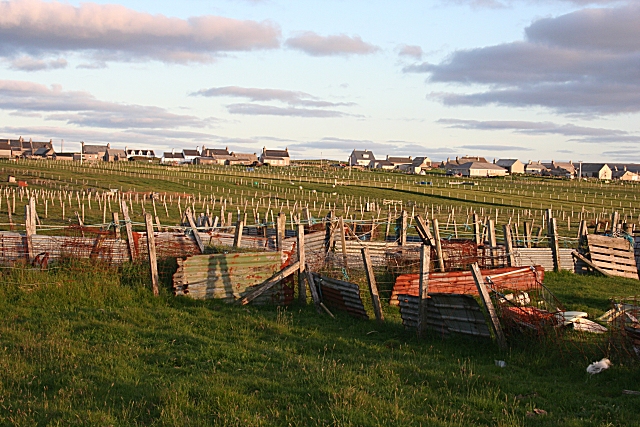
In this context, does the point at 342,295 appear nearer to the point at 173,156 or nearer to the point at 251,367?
the point at 251,367

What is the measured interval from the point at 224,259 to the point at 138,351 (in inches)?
207

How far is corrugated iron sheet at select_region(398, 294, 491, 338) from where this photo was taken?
37.3ft

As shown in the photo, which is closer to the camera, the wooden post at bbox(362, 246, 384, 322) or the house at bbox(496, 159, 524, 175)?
the wooden post at bbox(362, 246, 384, 322)

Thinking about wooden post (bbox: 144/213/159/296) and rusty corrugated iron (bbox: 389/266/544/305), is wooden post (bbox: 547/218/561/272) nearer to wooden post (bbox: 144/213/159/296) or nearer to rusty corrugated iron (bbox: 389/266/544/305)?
rusty corrugated iron (bbox: 389/266/544/305)

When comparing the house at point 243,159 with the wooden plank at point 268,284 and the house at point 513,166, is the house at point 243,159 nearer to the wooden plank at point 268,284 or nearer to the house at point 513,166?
the house at point 513,166

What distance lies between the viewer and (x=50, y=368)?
911cm

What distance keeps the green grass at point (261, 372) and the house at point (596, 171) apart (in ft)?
568

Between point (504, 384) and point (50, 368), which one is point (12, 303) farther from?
point (504, 384)

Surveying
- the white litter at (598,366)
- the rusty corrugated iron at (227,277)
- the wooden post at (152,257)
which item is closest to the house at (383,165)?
the rusty corrugated iron at (227,277)

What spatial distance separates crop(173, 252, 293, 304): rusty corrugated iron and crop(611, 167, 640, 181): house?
167709 mm

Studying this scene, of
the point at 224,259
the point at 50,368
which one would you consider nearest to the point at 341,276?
the point at 224,259

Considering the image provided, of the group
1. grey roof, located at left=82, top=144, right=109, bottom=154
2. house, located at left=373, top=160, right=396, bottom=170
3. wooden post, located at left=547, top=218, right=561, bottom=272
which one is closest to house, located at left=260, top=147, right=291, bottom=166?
house, located at left=373, top=160, right=396, bottom=170

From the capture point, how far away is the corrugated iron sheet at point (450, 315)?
11359mm

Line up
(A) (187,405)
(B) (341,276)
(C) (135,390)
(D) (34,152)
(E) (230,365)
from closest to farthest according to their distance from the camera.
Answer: (A) (187,405) → (C) (135,390) → (E) (230,365) → (B) (341,276) → (D) (34,152)
